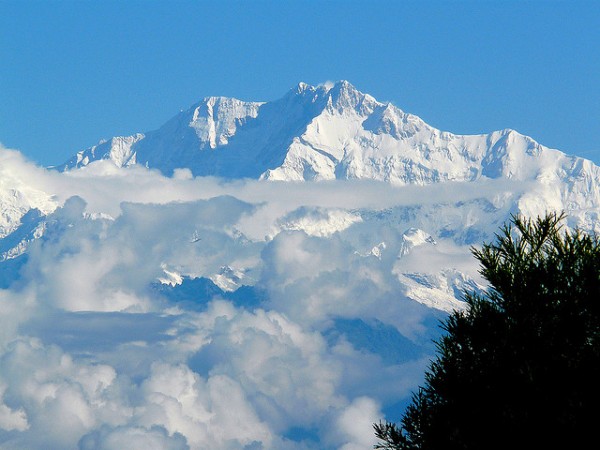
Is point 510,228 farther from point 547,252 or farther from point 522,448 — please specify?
point 522,448

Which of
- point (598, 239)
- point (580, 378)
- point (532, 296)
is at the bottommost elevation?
point (580, 378)

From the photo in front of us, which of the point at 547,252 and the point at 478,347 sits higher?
the point at 547,252

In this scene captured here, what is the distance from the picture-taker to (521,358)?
22375 mm

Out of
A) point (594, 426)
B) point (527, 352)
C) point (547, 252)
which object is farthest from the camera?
point (547, 252)

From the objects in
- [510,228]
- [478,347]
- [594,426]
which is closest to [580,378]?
[594,426]

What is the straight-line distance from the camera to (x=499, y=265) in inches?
945

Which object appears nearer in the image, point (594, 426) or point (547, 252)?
point (594, 426)

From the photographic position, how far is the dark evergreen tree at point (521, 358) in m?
21.4

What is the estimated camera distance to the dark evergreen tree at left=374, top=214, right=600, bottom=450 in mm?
21422

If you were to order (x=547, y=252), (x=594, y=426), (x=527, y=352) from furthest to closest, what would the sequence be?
(x=547, y=252) < (x=527, y=352) < (x=594, y=426)

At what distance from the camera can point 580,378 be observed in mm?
21641

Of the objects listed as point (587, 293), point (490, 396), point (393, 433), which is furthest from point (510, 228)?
point (393, 433)

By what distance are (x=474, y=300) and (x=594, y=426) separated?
4.57m

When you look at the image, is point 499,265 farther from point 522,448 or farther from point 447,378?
point 522,448
